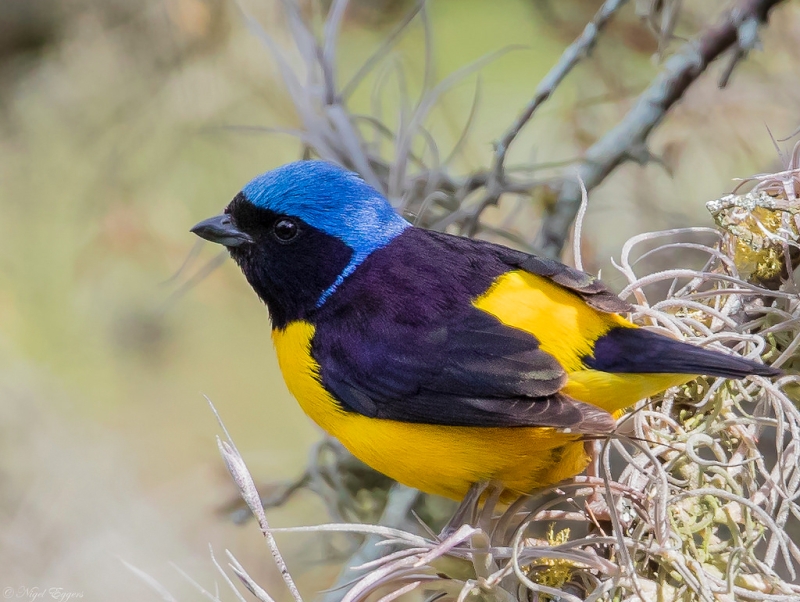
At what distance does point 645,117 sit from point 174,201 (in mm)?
2091

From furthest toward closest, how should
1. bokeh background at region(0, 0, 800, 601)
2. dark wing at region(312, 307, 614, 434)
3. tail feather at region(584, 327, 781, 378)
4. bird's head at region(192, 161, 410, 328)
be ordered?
bokeh background at region(0, 0, 800, 601)
bird's head at region(192, 161, 410, 328)
dark wing at region(312, 307, 614, 434)
tail feather at region(584, 327, 781, 378)

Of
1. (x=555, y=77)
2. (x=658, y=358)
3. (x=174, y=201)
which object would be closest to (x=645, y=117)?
(x=555, y=77)

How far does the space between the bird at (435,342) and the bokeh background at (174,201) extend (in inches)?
46.3

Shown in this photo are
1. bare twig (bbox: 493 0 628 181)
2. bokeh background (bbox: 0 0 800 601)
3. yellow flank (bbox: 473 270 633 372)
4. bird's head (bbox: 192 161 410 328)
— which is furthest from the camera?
bokeh background (bbox: 0 0 800 601)

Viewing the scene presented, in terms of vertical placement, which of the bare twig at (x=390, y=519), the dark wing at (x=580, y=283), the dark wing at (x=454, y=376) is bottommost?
the bare twig at (x=390, y=519)

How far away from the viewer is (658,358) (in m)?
1.36

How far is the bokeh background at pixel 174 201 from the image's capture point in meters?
2.90

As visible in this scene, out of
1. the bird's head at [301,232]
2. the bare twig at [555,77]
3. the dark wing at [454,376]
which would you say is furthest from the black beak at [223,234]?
the bare twig at [555,77]

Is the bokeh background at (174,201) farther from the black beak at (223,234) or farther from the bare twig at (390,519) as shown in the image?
the black beak at (223,234)

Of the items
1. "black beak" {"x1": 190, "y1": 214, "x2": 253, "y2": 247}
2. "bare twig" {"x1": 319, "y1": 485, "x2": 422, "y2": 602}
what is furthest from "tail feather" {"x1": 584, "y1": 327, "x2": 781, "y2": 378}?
"black beak" {"x1": 190, "y1": 214, "x2": 253, "y2": 247}

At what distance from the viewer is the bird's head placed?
5.77ft

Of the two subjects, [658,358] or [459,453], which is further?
[459,453]

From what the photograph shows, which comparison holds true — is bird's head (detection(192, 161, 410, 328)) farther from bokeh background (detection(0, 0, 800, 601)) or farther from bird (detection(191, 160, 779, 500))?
bokeh background (detection(0, 0, 800, 601))

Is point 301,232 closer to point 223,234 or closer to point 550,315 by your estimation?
point 223,234
